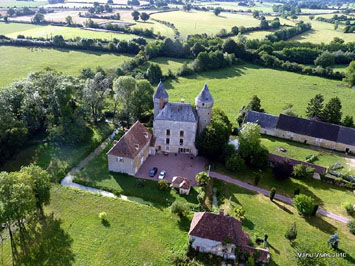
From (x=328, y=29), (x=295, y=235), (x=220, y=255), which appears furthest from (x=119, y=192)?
(x=328, y=29)

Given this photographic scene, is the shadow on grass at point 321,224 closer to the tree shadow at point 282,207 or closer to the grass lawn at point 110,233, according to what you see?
the tree shadow at point 282,207

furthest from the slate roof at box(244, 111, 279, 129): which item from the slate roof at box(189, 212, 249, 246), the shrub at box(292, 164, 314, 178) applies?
the slate roof at box(189, 212, 249, 246)

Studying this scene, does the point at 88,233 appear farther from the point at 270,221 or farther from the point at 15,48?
the point at 15,48

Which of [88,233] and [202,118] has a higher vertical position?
[202,118]

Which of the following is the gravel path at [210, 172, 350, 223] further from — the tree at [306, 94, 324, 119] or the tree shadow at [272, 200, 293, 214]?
the tree at [306, 94, 324, 119]

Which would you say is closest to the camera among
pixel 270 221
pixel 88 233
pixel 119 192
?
pixel 88 233

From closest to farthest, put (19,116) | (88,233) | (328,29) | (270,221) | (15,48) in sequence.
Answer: (88,233)
(270,221)
(19,116)
(15,48)
(328,29)

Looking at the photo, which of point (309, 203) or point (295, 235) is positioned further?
point (309, 203)
